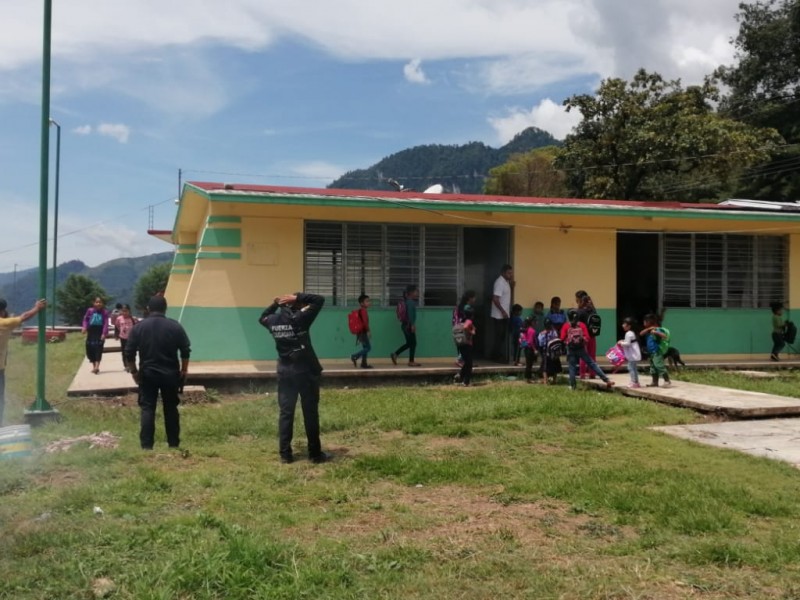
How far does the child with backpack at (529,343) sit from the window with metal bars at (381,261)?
5.76ft

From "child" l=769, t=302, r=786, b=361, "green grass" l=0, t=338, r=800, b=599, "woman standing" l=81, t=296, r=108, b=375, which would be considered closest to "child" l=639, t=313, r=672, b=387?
"green grass" l=0, t=338, r=800, b=599

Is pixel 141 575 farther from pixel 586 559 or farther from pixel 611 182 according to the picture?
pixel 611 182

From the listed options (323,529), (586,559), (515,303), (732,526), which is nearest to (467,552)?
(586,559)

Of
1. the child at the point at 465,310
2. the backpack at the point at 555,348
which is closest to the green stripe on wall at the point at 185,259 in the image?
the child at the point at 465,310

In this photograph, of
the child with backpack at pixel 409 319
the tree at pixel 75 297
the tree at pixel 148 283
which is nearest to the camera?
the child with backpack at pixel 409 319

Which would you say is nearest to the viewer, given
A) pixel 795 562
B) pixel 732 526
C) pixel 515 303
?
pixel 795 562

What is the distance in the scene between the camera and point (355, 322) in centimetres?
1262

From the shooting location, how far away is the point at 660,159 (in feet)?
96.8

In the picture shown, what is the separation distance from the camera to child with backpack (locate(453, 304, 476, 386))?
39.0 feet

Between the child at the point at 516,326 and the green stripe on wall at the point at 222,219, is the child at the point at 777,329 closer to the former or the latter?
the child at the point at 516,326

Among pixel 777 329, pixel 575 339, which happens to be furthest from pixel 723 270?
pixel 575 339

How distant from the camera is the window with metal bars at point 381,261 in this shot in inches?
521

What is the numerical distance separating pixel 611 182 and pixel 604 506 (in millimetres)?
26968

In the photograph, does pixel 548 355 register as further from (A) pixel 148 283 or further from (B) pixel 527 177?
(A) pixel 148 283
